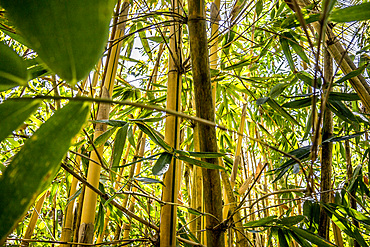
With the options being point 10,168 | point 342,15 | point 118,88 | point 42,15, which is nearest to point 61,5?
point 42,15

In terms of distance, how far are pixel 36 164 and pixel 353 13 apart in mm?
420

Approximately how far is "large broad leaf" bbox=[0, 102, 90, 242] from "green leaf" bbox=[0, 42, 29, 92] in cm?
4

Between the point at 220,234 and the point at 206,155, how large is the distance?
179mm

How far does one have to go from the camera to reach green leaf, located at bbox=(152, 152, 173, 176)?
50 centimetres

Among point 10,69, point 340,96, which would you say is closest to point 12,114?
point 10,69

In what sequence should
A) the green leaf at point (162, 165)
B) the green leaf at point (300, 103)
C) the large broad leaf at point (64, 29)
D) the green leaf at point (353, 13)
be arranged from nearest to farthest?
the large broad leaf at point (64, 29)
the green leaf at point (353, 13)
the green leaf at point (162, 165)
the green leaf at point (300, 103)

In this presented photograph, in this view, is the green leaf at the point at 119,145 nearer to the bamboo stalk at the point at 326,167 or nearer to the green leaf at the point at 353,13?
the green leaf at the point at 353,13

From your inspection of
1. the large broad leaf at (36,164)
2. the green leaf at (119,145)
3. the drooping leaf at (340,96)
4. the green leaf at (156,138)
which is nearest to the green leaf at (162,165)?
the green leaf at (156,138)

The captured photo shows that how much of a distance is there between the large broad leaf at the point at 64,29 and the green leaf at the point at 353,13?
0.33m

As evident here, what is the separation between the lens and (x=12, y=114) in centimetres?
21

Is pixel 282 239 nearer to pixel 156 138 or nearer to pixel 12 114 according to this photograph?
pixel 156 138

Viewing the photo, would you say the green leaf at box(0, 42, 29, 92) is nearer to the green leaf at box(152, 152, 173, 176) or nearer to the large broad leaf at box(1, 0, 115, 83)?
the large broad leaf at box(1, 0, 115, 83)

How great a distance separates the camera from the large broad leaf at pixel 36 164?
186 millimetres

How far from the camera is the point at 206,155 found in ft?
1.81
